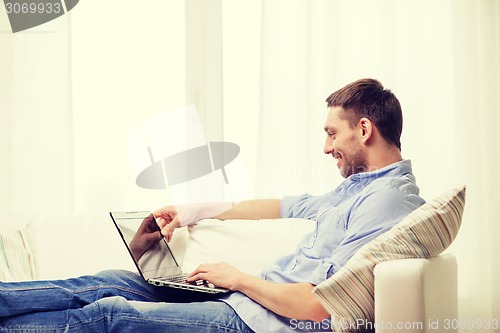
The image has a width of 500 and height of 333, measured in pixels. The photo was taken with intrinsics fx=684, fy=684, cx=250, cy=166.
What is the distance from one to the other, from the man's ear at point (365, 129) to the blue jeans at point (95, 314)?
1.93 feet

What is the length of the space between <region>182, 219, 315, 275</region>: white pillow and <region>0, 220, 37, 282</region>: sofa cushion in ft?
1.67

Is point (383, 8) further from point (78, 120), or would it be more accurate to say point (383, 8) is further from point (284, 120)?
point (78, 120)

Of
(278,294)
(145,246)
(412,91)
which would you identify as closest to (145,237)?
(145,246)

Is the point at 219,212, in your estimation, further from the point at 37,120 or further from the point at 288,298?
the point at 37,120

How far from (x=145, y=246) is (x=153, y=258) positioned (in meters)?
0.04

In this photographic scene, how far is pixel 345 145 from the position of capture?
1.90m

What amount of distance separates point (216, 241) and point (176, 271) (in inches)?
6.6

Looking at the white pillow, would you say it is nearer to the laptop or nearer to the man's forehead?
the laptop

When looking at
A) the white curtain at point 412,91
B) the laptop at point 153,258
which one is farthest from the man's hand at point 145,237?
the white curtain at point 412,91

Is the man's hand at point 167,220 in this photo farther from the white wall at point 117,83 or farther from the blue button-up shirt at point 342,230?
the white wall at point 117,83

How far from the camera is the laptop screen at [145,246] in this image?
1.97m

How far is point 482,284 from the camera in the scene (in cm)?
305

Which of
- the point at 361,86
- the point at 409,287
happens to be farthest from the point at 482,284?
the point at 409,287

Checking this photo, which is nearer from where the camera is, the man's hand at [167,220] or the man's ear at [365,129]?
the man's ear at [365,129]
